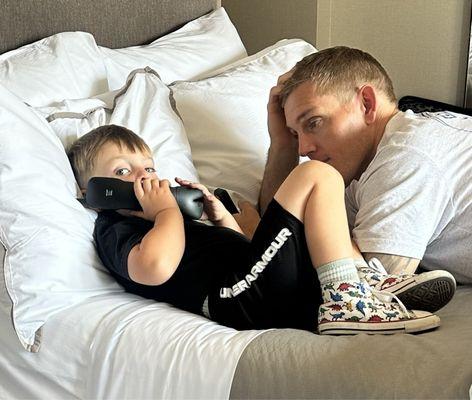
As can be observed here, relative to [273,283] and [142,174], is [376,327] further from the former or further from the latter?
[142,174]

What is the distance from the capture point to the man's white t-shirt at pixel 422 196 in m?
1.48

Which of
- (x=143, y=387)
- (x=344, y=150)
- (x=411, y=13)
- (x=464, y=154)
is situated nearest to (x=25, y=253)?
(x=143, y=387)

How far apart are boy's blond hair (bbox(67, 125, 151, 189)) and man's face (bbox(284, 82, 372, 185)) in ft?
1.18

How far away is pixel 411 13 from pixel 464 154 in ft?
5.88

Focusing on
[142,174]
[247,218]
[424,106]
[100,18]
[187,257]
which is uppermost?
[100,18]

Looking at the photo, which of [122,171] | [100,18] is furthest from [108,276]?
[100,18]

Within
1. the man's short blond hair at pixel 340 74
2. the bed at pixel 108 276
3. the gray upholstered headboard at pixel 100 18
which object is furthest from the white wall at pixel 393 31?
the man's short blond hair at pixel 340 74

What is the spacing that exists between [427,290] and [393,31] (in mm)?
2132

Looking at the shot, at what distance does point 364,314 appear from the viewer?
1.30m

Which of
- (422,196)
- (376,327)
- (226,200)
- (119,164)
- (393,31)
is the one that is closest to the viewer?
(376,327)

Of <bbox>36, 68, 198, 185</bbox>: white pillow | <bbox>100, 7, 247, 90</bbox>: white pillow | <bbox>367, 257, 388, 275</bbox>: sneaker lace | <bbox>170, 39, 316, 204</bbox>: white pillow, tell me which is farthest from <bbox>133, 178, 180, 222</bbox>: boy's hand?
<bbox>100, 7, 247, 90</bbox>: white pillow

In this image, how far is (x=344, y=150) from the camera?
5.71 ft

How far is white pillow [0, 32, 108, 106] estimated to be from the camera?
6.07 feet

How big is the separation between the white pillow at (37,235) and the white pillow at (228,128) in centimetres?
55
